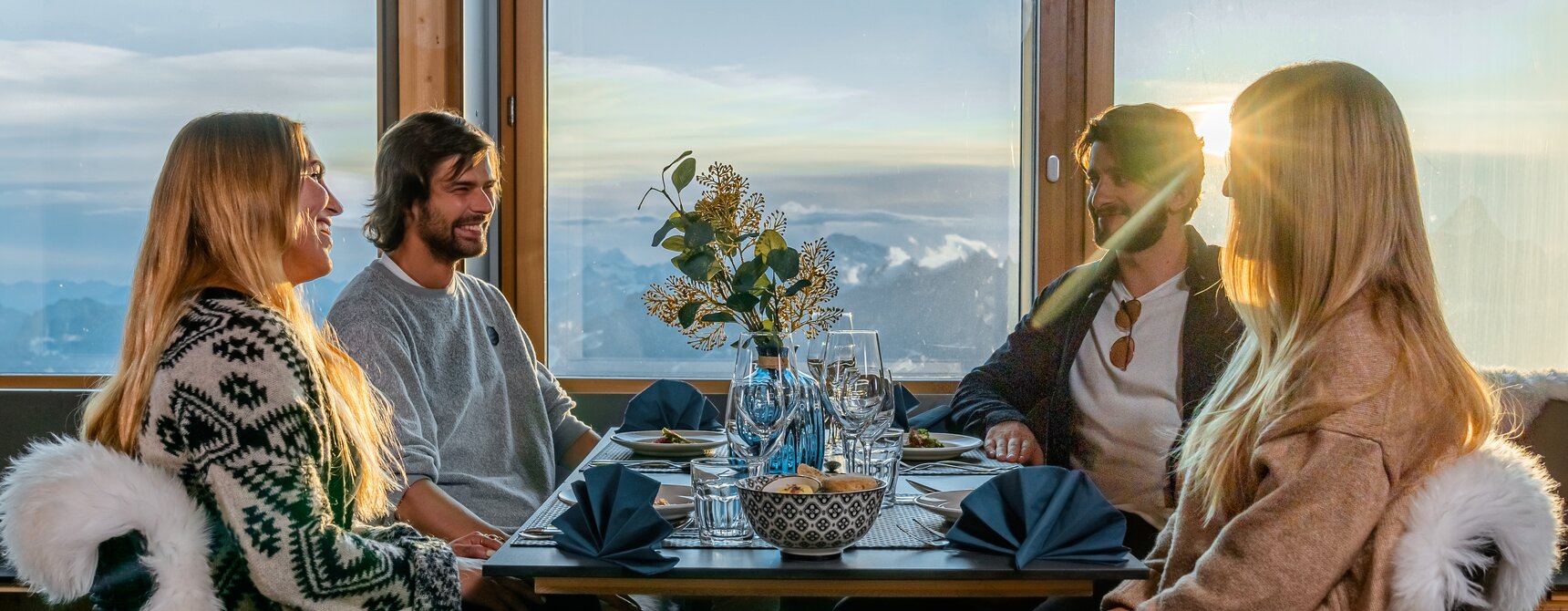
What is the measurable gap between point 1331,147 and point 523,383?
1878 mm

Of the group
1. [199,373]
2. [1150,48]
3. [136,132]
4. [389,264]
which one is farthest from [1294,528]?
[136,132]

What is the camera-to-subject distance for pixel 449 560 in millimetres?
1601

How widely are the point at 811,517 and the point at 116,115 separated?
9.08 ft

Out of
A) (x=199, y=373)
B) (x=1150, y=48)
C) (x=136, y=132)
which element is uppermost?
(x=1150, y=48)

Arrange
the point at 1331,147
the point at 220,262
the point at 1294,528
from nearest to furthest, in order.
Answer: the point at 1294,528 < the point at 1331,147 < the point at 220,262

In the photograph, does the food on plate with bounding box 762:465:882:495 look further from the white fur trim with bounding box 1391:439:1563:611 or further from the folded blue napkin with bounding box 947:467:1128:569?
the white fur trim with bounding box 1391:439:1563:611

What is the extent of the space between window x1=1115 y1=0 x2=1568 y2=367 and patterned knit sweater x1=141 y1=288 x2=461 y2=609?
306 cm

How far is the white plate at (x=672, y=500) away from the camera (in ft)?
5.29

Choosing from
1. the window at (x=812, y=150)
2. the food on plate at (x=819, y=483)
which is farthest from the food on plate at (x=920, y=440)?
the window at (x=812, y=150)

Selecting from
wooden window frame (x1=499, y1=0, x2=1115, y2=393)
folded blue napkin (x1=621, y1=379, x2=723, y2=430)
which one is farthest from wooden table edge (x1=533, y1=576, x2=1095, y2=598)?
wooden window frame (x1=499, y1=0, x2=1115, y2=393)

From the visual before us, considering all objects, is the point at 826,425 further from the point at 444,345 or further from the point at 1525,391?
the point at 1525,391

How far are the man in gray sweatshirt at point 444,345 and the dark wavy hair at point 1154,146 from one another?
1.38 m

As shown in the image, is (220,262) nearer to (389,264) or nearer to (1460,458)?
(389,264)

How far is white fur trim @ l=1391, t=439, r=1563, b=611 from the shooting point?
3.90ft
